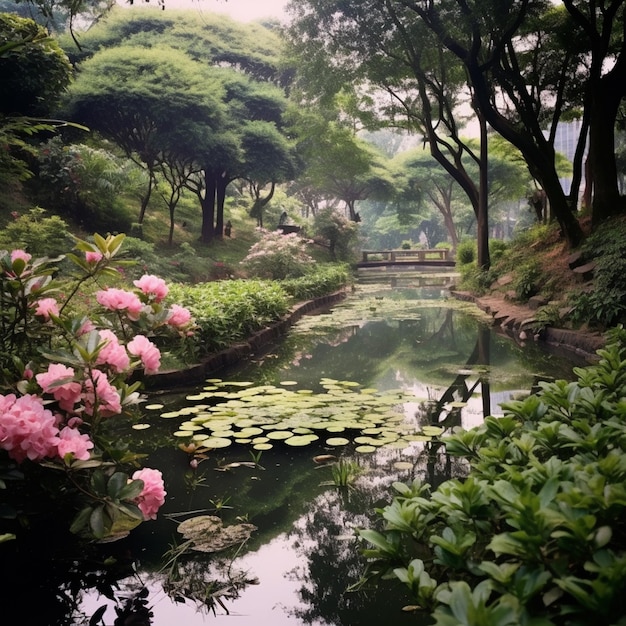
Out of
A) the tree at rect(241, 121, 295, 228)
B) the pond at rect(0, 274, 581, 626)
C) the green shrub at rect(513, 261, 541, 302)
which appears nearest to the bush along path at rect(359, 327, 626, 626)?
the pond at rect(0, 274, 581, 626)

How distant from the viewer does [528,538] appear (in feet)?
3.70

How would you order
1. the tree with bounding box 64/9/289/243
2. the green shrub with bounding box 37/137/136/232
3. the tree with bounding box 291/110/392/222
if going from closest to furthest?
the green shrub with bounding box 37/137/136/232, the tree with bounding box 64/9/289/243, the tree with bounding box 291/110/392/222

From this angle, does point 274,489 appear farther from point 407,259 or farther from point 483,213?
point 407,259

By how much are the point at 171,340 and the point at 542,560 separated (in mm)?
4700

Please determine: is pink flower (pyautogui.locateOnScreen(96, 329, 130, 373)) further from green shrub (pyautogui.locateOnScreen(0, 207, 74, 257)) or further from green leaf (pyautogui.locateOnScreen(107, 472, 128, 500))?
green shrub (pyautogui.locateOnScreen(0, 207, 74, 257))

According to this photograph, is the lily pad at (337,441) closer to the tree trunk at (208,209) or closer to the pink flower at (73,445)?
the pink flower at (73,445)

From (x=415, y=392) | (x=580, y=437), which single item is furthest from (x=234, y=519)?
(x=415, y=392)

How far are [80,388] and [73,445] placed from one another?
0.27 meters

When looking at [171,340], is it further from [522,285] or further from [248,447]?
[522,285]

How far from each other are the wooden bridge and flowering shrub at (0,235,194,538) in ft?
74.9

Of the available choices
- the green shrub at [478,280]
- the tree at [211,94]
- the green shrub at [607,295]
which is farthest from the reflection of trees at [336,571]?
the tree at [211,94]

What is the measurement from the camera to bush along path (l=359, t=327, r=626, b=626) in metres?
1.00

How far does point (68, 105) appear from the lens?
13.7 metres

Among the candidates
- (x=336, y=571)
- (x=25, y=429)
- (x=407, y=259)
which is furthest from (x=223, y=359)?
(x=407, y=259)
